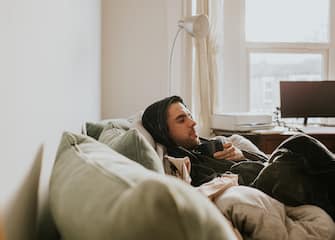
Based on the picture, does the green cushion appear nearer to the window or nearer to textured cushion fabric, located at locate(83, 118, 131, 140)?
textured cushion fabric, located at locate(83, 118, 131, 140)

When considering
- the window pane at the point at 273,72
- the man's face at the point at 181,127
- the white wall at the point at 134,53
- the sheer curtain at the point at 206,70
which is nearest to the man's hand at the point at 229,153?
the man's face at the point at 181,127

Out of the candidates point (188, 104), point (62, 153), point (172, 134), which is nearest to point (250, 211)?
point (62, 153)

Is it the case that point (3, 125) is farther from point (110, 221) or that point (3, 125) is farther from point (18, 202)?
point (110, 221)

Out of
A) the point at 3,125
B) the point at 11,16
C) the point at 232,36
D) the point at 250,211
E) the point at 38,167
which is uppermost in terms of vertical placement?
the point at 232,36

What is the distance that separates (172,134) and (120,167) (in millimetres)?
1601

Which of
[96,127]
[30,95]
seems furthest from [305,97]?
[30,95]

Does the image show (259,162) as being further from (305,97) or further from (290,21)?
(290,21)

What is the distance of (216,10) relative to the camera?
372cm

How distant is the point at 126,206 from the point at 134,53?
2953 millimetres

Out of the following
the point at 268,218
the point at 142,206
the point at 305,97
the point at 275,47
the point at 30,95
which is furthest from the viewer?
the point at 275,47

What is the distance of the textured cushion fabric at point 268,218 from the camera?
4.09ft

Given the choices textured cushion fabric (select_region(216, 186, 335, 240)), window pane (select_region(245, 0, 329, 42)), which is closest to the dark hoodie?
textured cushion fabric (select_region(216, 186, 335, 240))

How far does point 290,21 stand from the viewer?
414 centimetres

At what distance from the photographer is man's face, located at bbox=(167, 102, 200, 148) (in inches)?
94.3
